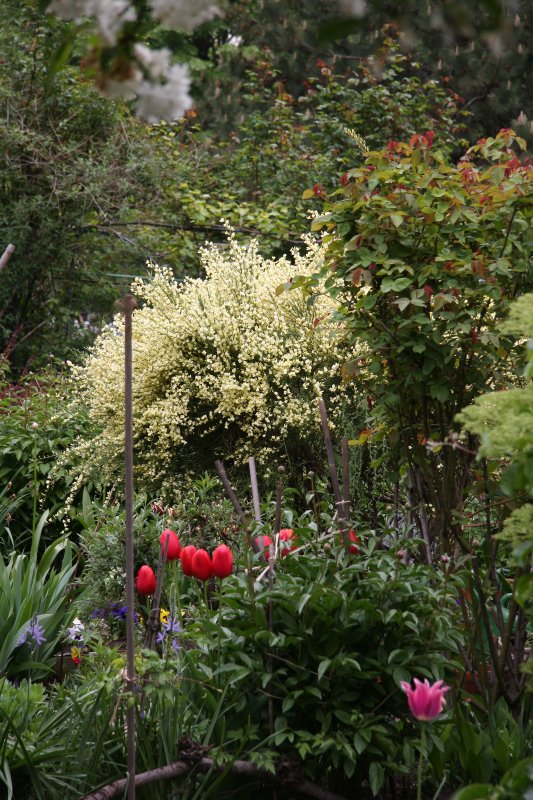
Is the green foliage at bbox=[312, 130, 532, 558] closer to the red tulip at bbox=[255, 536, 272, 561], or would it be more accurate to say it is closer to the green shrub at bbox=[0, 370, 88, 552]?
the red tulip at bbox=[255, 536, 272, 561]

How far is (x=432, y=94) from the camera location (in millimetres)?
10867

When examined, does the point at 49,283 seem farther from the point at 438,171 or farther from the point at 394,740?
the point at 394,740

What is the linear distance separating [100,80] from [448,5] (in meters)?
0.41

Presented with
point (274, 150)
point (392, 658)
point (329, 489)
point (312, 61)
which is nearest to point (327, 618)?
point (392, 658)

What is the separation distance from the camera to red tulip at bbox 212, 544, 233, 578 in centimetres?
209

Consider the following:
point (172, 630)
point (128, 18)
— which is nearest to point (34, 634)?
point (172, 630)

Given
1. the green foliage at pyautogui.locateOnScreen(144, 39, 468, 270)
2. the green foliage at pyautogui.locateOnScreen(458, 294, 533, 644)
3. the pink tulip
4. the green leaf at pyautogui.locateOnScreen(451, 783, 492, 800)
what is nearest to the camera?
the green leaf at pyautogui.locateOnScreen(451, 783, 492, 800)

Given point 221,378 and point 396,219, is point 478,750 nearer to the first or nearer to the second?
point 396,219

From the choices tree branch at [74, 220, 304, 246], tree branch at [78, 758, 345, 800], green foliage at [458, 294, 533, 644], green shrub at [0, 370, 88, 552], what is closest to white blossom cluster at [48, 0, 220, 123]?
green foliage at [458, 294, 533, 644]

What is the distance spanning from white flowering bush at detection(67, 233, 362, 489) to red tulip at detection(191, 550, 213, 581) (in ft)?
6.29

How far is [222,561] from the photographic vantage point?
2105 millimetres

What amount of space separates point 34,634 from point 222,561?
0.95 metres

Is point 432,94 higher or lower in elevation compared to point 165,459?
higher

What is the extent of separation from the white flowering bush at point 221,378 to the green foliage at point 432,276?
114 centimetres
